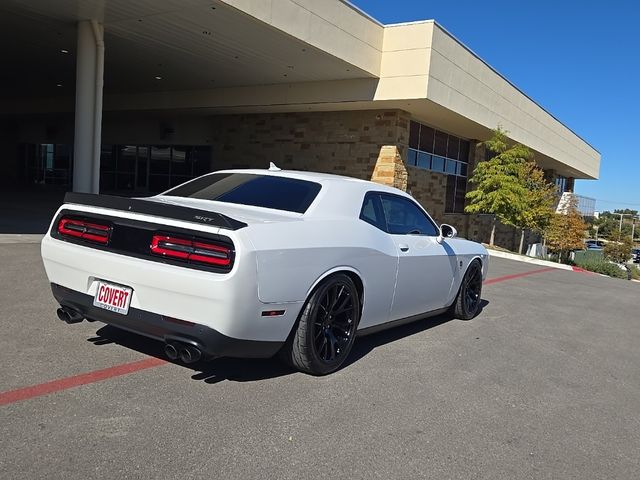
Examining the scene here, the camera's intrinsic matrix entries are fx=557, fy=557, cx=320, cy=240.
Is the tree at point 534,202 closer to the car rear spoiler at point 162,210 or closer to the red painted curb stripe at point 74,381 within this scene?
the red painted curb stripe at point 74,381

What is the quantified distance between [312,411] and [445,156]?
22.3 m

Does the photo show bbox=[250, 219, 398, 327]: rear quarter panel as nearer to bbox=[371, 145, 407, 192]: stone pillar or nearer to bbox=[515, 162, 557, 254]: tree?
bbox=[371, 145, 407, 192]: stone pillar

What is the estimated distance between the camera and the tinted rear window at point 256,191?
449 centimetres

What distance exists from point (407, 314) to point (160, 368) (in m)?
2.37

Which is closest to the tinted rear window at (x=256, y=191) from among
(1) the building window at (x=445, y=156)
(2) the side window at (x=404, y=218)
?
(2) the side window at (x=404, y=218)

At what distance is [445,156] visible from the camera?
24609mm

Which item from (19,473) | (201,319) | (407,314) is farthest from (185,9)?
(19,473)

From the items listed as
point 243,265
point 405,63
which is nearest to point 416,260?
point 243,265

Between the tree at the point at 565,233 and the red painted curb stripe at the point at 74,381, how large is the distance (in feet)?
85.7

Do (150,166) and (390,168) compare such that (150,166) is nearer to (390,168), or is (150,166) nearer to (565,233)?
(390,168)

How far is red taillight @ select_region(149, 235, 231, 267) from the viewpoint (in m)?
3.43

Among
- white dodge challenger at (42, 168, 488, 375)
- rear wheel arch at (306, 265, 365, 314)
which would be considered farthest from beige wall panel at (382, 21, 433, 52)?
rear wheel arch at (306, 265, 365, 314)

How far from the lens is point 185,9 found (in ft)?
40.5

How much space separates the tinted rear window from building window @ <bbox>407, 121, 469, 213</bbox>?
17.1 m
